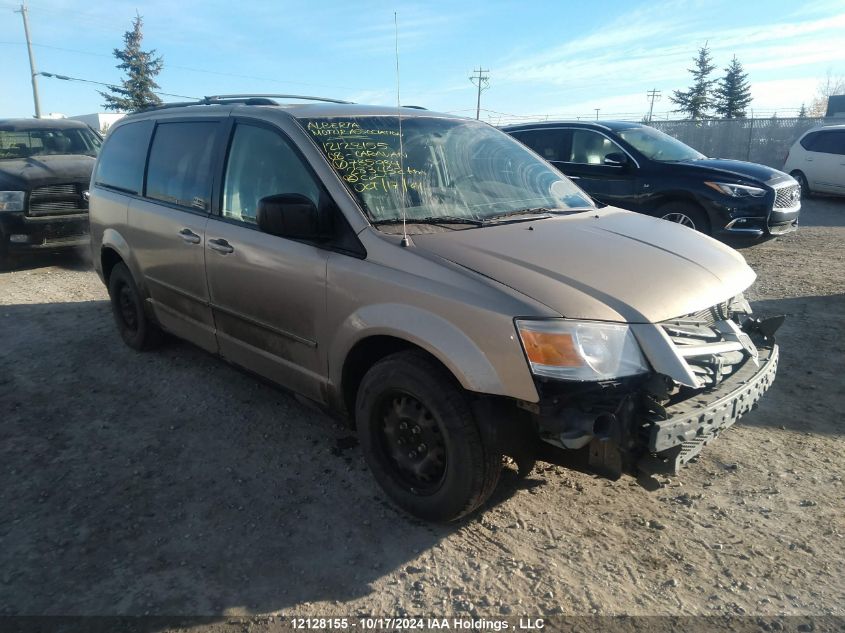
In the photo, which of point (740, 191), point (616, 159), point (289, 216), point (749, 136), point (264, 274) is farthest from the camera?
point (749, 136)

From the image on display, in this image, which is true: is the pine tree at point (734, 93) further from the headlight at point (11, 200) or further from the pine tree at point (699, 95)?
the headlight at point (11, 200)

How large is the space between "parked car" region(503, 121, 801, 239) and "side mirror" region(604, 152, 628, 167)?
13mm

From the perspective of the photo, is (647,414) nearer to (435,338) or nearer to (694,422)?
(694,422)

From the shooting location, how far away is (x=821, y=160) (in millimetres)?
14008

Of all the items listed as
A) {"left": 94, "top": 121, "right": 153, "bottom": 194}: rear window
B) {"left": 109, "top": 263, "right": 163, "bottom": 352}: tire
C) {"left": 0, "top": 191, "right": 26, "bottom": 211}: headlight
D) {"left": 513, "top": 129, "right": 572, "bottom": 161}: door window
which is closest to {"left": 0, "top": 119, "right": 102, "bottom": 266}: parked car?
{"left": 0, "top": 191, "right": 26, "bottom": 211}: headlight

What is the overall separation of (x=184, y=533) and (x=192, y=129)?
261 centimetres

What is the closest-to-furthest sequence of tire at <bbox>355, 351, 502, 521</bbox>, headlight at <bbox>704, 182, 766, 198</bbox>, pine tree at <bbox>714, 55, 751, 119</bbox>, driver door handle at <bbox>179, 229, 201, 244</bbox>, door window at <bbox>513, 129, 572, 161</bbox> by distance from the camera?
tire at <bbox>355, 351, 502, 521</bbox>
driver door handle at <bbox>179, 229, 201, 244</bbox>
headlight at <bbox>704, 182, 766, 198</bbox>
door window at <bbox>513, 129, 572, 161</bbox>
pine tree at <bbox>714, 55, 751, 119</bbox>

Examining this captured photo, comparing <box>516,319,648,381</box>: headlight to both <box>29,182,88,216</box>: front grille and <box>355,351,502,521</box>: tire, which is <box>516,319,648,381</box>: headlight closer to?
<box>355,351,502,521</box>: tire

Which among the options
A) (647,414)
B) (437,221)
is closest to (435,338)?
(437,221)

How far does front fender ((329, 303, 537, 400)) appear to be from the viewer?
8.00ft

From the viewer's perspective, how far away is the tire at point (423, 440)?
101 inches

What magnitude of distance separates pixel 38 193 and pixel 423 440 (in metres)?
7.66

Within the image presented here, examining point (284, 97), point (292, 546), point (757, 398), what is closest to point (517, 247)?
point (757, 398)

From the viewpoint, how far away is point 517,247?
287 cm
